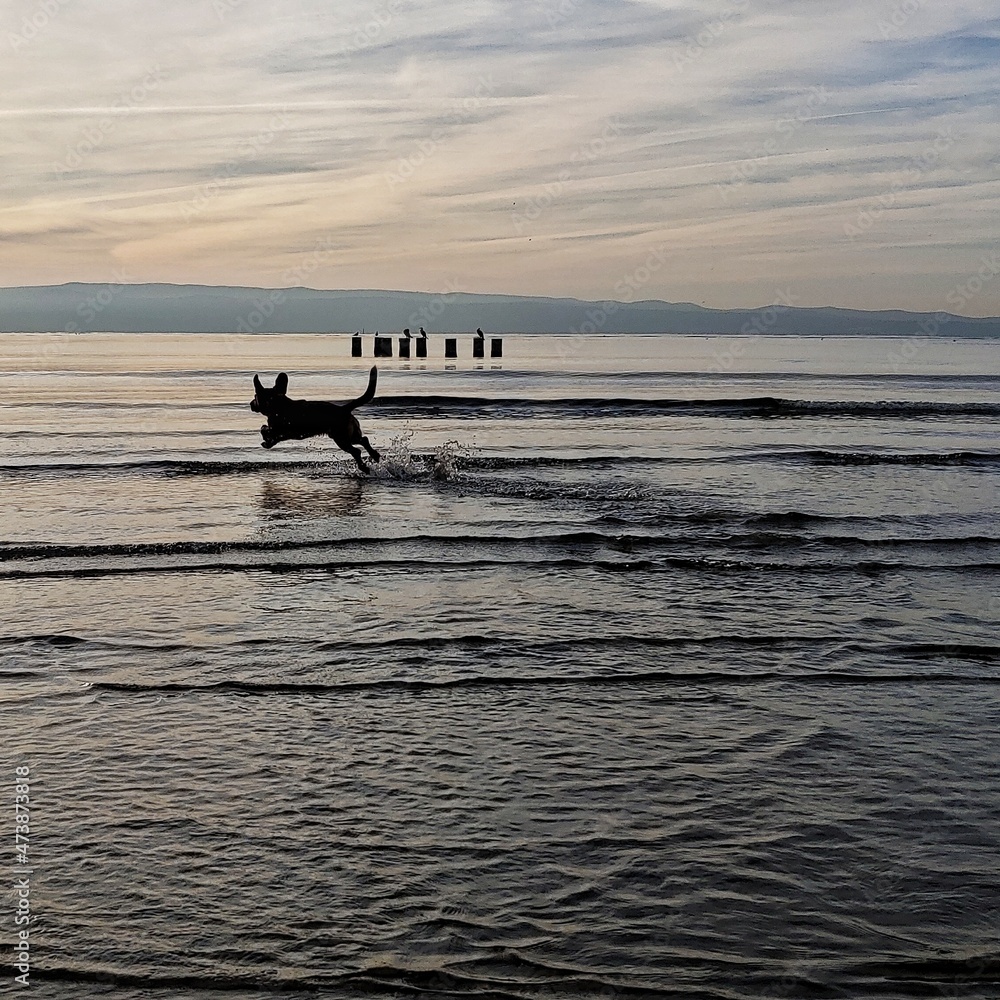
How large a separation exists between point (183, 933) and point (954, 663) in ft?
17.2

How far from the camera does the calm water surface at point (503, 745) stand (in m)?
3.65

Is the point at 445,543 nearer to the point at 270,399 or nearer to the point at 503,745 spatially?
the point at 270,399

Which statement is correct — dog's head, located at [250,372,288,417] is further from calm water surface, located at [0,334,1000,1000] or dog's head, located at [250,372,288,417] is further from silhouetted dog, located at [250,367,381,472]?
calm water surface, located at [0,334,1000,1000]

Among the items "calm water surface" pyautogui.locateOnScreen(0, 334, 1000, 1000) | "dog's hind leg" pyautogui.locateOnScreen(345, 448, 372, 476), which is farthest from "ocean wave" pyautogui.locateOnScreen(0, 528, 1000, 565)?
"dog's hind leg" pyautogui.locateOnScreen(345, 448, 372, 476)

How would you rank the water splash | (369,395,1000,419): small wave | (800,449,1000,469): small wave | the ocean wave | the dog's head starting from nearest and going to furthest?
1. the ocean wave
2. the dog's head
3. the water splash
4. (800,449,1000,469): small wave
5. (369,395,1000,419): small wave

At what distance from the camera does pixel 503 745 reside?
5520 mm

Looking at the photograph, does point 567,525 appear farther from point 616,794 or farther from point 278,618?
point 616,794

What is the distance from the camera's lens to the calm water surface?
3654mm

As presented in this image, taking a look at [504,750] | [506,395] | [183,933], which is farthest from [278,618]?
[506,395]

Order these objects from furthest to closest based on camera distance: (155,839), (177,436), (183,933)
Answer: (177,436) → (155,839) → (183,933)

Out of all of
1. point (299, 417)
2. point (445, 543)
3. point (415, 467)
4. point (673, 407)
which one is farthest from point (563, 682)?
point (673, 407)

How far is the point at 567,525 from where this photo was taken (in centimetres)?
1262

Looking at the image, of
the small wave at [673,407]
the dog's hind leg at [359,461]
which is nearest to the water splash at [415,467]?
the dog's hind leg at [359,461]

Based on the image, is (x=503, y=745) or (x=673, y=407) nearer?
(x=503, y=745)
